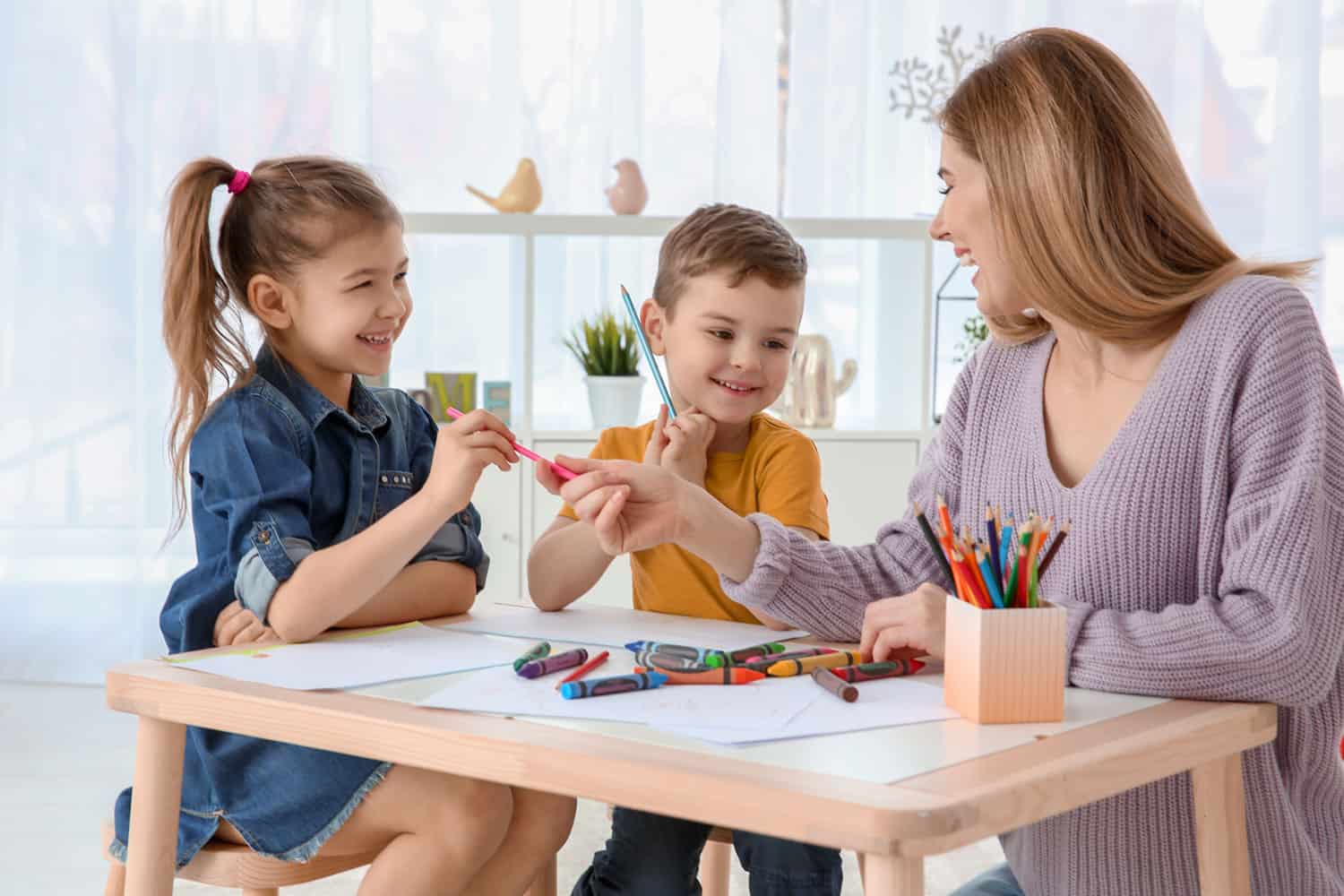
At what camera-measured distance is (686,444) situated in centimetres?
161

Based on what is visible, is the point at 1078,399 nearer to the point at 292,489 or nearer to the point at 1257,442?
the point at 1257,442

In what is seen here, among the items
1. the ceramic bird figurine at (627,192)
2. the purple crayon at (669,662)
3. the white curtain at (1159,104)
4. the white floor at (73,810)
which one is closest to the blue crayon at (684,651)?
the purple crayon at (669,662)

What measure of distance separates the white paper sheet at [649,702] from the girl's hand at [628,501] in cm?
22

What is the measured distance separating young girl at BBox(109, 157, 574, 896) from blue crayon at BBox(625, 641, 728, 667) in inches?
6.9

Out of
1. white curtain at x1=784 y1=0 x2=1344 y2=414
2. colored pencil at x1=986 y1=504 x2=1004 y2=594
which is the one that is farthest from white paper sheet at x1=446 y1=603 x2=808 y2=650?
white curtain at x1=784 y1=0 x2=1344 y2=414

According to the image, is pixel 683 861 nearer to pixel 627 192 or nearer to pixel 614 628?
pixel 614 628

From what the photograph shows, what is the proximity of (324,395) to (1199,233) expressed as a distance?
870 millimetres

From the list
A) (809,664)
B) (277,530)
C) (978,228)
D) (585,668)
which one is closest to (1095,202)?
(978,228)

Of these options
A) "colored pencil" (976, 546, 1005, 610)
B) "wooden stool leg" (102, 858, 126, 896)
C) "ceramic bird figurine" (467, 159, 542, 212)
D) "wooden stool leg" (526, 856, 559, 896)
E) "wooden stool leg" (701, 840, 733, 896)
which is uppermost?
"ceramic bird figurine" (467, 159, 542, 212)

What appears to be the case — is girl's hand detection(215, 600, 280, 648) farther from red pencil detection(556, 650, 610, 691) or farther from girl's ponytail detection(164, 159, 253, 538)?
red pencil detection(556, 650, 610, 691)

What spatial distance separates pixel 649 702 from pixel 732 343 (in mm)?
685

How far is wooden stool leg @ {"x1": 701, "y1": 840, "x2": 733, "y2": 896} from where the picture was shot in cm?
171

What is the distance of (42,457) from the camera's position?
3.91m

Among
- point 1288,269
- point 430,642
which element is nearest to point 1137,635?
point 1288,269
